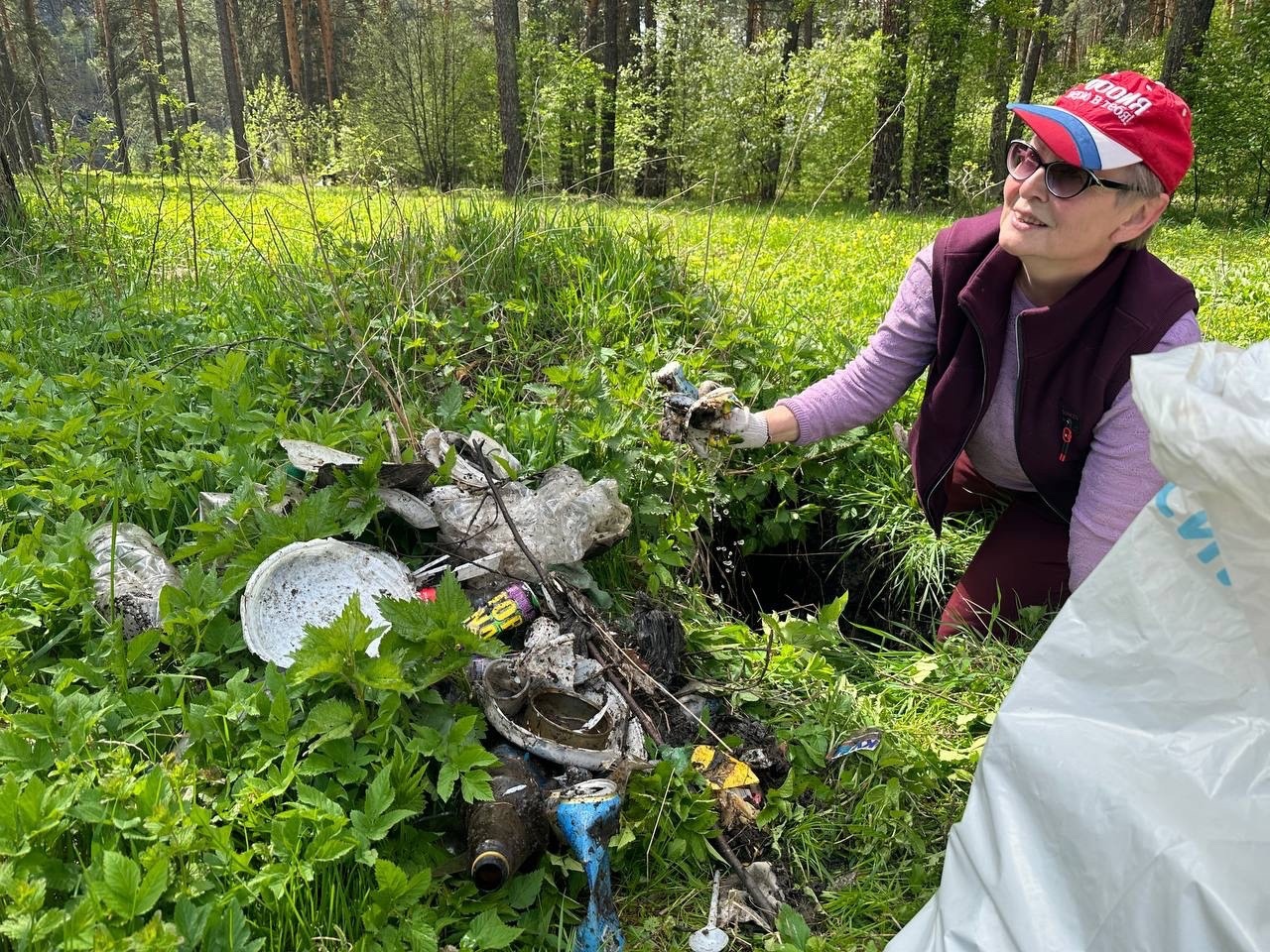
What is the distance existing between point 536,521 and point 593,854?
787 mm

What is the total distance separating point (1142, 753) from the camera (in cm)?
92

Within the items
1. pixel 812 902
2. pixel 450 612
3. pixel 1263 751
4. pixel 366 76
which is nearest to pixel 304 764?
pixel 450 612

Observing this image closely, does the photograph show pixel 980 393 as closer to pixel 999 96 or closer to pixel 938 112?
pixel 938 112

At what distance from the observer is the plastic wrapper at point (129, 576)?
1675 mm

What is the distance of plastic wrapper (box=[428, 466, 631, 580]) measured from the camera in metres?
1.95

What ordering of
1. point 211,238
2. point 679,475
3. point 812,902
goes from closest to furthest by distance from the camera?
point 812,902
point 679,475
point 211,238

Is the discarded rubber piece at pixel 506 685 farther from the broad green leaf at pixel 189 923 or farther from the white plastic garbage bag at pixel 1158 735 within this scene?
the white plastic garbage bag at pixel 1158 735

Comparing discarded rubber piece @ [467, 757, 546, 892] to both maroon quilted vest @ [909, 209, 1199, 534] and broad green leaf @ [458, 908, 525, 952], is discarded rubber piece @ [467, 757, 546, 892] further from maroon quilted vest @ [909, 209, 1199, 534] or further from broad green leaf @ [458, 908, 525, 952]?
maroon quilted vest @ [909, 209, 1199, 534]

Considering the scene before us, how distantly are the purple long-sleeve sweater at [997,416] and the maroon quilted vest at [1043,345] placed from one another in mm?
40

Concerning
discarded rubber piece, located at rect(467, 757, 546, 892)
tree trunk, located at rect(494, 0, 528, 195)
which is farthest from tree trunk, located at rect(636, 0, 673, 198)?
discarded rubber piece, located at rect(467, 757, 546, 892)

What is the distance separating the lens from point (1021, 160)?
195 cm

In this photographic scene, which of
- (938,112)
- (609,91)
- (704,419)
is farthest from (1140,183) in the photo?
(609,91)

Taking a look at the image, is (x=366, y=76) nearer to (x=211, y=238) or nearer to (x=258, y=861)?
(x=211, y=238)

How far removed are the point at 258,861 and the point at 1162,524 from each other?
128cm
